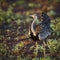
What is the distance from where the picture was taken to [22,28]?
5066mm

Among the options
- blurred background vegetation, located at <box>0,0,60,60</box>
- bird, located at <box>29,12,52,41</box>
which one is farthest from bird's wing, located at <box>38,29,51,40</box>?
blurred background vegetation, located at <box>0,0,60,60</box>

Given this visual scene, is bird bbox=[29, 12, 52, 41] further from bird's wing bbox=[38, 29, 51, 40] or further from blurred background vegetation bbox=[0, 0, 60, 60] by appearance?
blurred background vegetation bbox=[0, 0, 60, 60]

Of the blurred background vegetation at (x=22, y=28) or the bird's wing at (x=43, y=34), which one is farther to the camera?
the blurred background vegetation at (x=22, y=28)

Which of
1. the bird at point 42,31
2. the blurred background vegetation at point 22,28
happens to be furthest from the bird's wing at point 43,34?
the blurred background vegetation at point 22,28

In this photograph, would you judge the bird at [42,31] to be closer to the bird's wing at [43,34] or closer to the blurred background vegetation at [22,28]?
the bird's wing at [43,34]

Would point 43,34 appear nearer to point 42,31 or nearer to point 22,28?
point 42,31

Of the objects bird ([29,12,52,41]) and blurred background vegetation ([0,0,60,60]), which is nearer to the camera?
bird ([29,12,52,41])

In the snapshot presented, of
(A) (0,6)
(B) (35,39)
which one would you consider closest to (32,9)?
(A) (0,6)

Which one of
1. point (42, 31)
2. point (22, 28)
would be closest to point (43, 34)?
point (42, 31)

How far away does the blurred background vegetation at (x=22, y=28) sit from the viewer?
4.53 metres

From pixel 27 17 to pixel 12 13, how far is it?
34 cm

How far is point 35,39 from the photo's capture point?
4.47 m

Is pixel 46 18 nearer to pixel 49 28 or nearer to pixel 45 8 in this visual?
pixel 49 28

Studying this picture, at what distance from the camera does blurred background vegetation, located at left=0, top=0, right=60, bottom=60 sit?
4.53 metres
